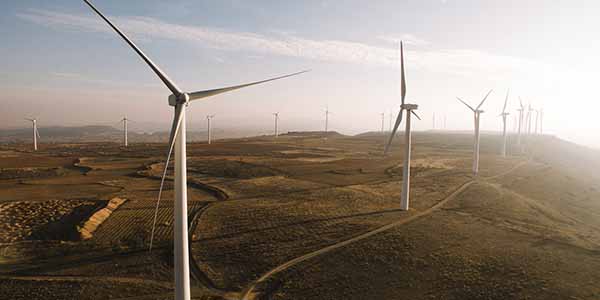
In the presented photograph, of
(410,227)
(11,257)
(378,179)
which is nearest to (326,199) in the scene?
(410,227)

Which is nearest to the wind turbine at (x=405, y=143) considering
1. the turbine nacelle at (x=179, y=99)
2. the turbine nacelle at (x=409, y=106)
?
the turbine nacelle at (x=409, y=106)

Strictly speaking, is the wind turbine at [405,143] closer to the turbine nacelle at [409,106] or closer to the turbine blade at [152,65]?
the turbine nacelle at [409,106]

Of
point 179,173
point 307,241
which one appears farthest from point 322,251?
point 179,173

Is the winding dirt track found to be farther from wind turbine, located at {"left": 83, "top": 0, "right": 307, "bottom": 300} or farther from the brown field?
wind turbine, located at {"left": 83, "top": 0, "right": 307, "bottom": 300}

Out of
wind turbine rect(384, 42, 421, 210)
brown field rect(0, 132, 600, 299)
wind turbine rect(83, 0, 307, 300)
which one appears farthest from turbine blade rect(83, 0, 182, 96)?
wind turbine rect(384, 42, 421, 210)

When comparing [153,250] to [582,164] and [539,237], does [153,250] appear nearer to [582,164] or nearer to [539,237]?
[539,237]

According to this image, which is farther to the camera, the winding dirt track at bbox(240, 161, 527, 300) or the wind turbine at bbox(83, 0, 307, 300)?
the winding dirt track at bbox(240, 161, 527, 300)
